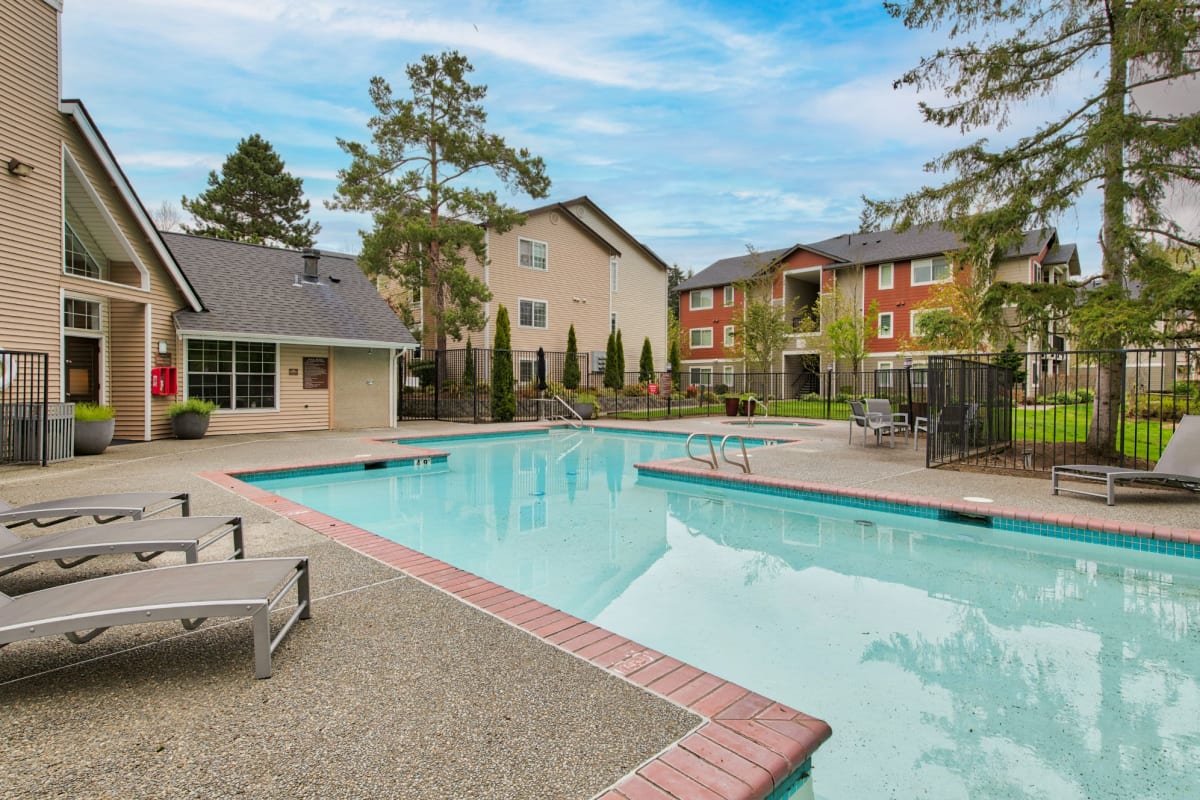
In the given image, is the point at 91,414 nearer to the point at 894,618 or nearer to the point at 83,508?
the point at 83,508

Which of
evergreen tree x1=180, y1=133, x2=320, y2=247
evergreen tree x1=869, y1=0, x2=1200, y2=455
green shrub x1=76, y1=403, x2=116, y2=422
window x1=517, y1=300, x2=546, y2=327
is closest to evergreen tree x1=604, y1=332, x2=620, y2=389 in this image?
window x1=517, y1=300, x2=546, y2=327

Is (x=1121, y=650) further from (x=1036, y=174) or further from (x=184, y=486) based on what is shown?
(x=184, y=486)

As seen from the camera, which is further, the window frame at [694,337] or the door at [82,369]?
the window frame at [694,337]

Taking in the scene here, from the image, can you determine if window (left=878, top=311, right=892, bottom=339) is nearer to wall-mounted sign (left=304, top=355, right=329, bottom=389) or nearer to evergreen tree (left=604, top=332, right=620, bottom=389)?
evergreen tree (left=604, top=332, right=620, bottom=389)

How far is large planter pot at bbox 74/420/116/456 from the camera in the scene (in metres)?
10.2

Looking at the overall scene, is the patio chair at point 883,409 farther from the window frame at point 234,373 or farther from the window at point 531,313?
the window at point 531,313

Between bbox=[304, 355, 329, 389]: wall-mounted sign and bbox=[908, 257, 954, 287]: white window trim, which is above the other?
bbox=[908, 257, 954, 287]: white window trim

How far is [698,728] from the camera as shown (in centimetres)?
218

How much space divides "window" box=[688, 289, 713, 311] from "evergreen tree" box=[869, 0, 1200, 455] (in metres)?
26.8

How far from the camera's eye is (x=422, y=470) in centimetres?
1053

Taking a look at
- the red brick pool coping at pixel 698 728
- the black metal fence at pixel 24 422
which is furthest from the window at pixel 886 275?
the black metal fence at pixel 24 422

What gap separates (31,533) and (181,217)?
3467 cm

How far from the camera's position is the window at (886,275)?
29570 mm

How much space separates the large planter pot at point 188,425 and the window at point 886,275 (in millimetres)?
28408
